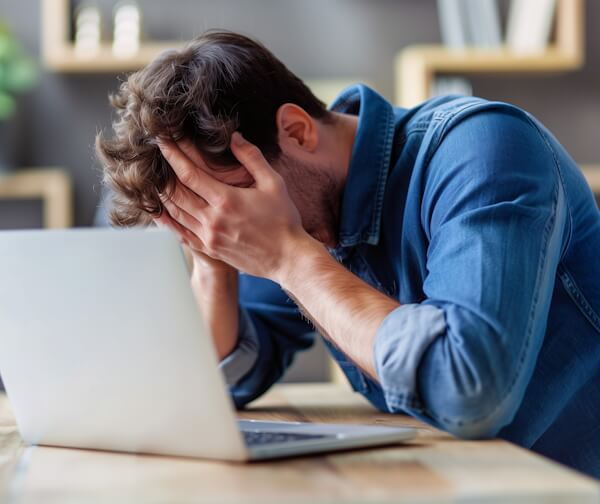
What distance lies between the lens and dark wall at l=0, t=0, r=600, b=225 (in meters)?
3.02

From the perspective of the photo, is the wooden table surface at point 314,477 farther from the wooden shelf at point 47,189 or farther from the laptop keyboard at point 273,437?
the wooden shelf at point 47,189

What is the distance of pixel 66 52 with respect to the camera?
2.86 metres

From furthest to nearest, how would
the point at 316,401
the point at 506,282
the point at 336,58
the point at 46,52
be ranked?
the point at 336,58, the point at 46,52, the point at 316,401, the point at 506,282

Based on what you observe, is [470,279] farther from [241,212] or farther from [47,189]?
[47,189]

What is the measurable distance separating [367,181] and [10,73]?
1927mm

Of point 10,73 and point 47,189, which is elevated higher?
point 10,73

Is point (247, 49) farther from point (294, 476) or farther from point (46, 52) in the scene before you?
point (46, 52)

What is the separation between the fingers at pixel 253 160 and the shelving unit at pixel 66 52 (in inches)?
71.9

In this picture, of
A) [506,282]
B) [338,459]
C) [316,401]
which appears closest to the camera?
[338,459]

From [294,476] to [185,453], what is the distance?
0.13 m

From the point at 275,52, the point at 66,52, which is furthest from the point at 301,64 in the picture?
the point at 66,52

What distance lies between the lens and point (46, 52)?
290cm

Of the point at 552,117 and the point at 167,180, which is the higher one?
the point at 167,180

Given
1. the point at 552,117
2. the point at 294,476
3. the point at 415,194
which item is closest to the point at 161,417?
the point at 294,476
